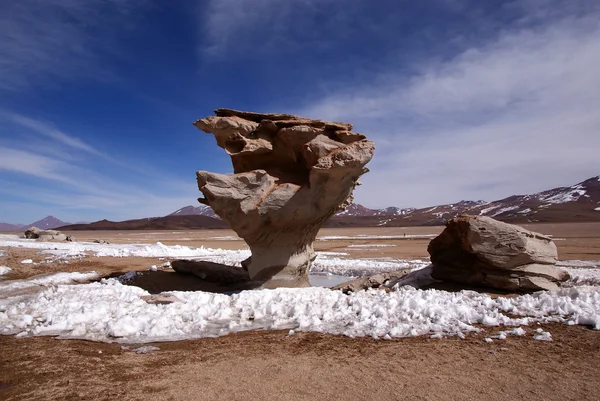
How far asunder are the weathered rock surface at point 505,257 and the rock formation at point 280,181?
391 centimetres

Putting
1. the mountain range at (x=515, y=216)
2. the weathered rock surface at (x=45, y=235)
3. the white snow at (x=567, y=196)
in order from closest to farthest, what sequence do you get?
the weathered rock surface at (x=45, y=235)
the mountain range at (x=515, y=216)
the white snow at (x=567, y=196)

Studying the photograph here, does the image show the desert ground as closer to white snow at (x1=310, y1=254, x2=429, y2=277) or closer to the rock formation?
the rock formation

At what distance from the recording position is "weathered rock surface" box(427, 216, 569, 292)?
11.5 meters

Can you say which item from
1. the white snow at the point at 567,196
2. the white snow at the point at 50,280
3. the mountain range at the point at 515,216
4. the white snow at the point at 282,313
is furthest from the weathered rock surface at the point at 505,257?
the white snow at the point at 567,196

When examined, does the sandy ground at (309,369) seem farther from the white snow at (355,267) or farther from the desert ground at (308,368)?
the white snow at (355,267)

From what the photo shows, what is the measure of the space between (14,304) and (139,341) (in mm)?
4492

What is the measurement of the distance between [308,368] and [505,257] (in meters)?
8.15

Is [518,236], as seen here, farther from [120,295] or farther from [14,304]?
[14,304]

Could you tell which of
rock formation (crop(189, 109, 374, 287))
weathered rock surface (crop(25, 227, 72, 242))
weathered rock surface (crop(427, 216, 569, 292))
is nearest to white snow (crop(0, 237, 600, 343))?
weathered rock surface (crop(427, 216, 569, 292))

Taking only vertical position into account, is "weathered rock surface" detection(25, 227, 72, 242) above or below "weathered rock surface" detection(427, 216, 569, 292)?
above

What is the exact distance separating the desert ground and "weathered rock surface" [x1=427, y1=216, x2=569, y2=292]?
395 centimetres

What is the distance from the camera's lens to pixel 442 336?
7098 mm

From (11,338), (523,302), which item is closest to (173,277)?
(11,338)

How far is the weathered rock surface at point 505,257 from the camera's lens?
11.5m
